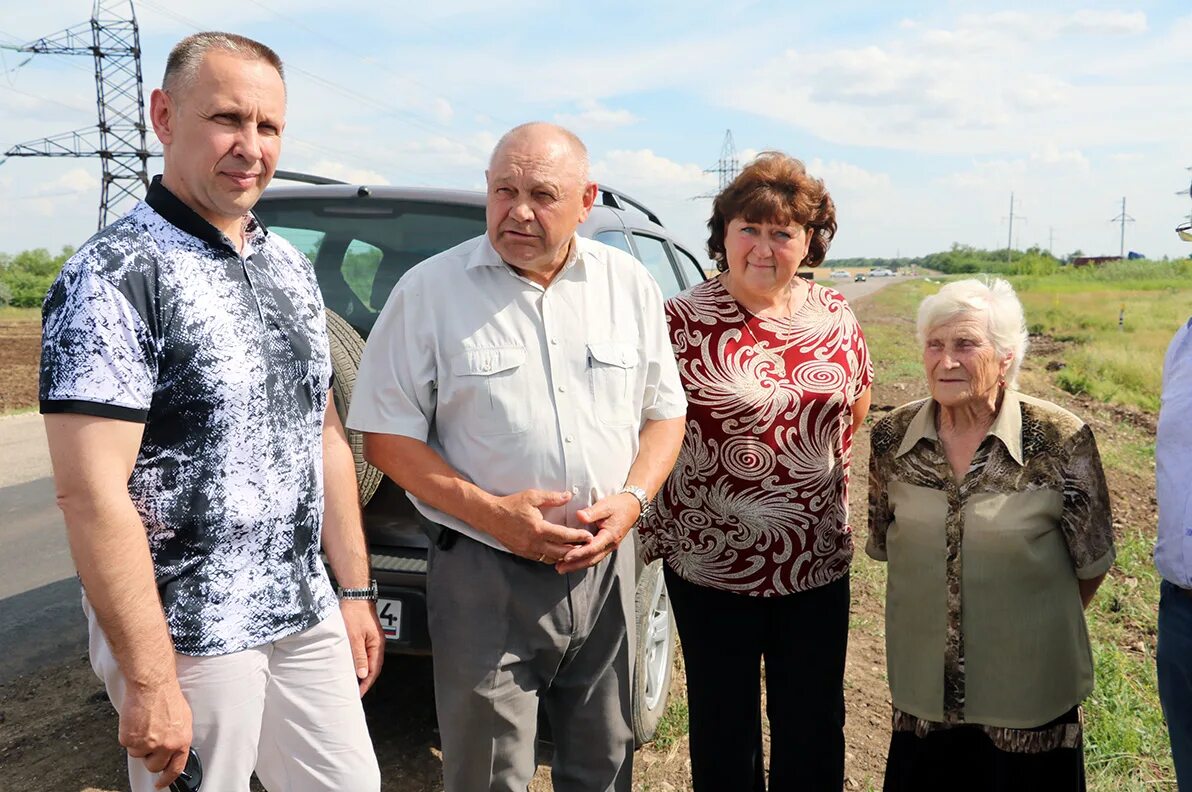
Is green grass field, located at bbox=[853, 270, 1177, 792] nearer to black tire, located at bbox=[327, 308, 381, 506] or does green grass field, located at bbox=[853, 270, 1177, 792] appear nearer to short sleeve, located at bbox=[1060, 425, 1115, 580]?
short sleeve, located at bbox=[1060, 425, 1115, 580]

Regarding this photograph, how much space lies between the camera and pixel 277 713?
204 cm

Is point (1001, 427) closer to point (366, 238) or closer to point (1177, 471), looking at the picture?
point (1177, 471)

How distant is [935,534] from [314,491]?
1554 mm

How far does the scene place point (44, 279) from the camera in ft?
132

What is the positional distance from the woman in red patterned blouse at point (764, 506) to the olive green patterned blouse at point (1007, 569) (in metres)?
0.25

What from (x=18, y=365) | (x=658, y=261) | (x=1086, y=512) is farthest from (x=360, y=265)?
(x=18, y=365)

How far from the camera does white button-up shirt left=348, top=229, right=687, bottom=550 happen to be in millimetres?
2186

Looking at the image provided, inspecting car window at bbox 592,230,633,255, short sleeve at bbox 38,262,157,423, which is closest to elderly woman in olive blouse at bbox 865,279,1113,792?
car window at bbox 592,230,633,255

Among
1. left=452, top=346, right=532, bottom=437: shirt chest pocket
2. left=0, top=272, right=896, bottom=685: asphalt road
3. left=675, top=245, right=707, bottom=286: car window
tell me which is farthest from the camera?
left=675, top=245, right=707, bottom=286: car window

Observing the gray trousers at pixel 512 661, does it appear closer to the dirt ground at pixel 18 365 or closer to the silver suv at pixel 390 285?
the silver suv at pixel 390 285

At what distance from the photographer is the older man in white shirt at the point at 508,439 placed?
2.18 metres

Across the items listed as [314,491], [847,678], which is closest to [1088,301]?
[847,678]

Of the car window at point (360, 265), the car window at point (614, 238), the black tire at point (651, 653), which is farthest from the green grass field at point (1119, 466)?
the car window at point (360, 265)

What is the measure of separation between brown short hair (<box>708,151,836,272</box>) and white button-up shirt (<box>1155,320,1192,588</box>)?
39.4 inches
